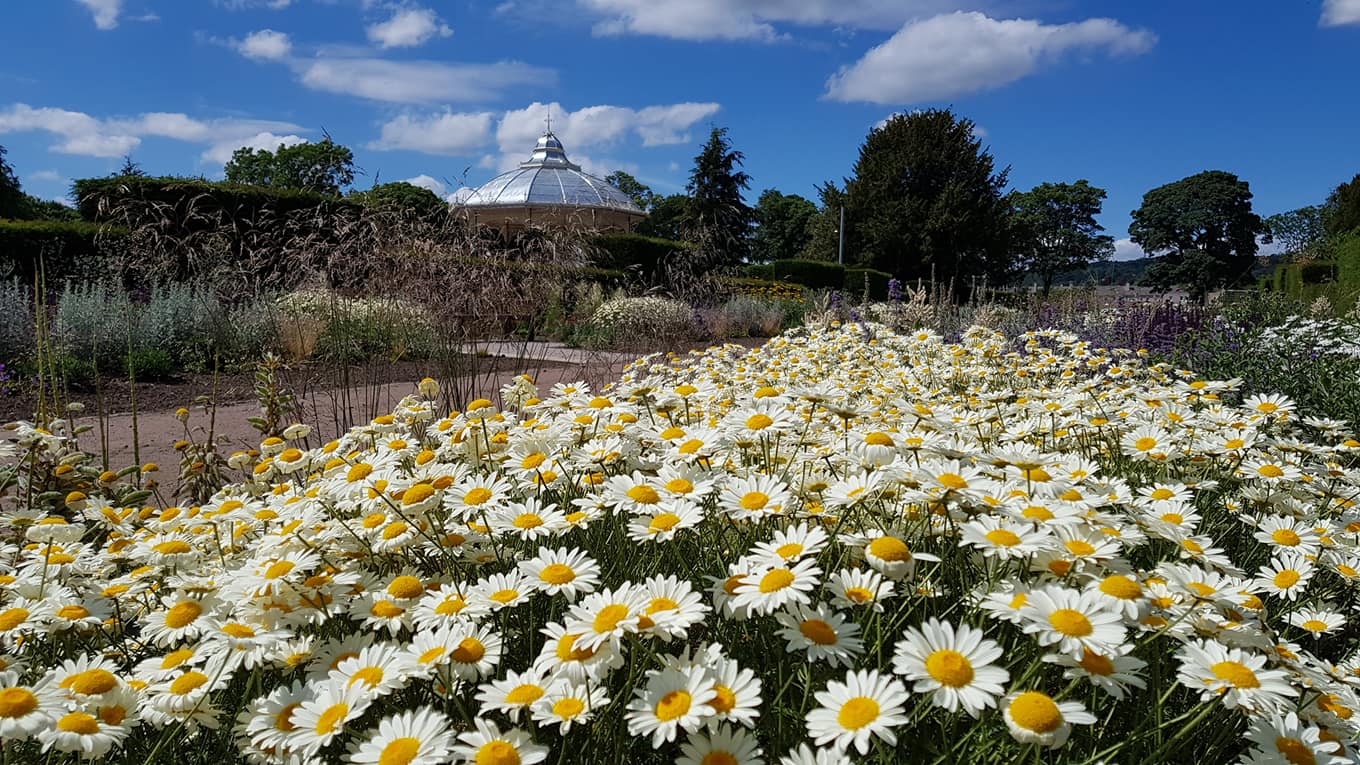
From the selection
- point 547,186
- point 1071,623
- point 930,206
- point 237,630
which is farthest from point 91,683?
point 547,186

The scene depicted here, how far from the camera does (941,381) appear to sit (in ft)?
14.4

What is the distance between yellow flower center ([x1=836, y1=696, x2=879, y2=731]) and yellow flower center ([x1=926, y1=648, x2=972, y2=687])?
0.30ft

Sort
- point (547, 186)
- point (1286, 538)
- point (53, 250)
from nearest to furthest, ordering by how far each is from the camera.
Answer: point (1286, 538) → point (53, 250) → point (547, 186)

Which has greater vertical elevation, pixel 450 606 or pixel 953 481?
pixel 953 481

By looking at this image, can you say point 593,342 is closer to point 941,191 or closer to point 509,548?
point 509,548

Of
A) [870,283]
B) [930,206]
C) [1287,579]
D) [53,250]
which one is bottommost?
[1287,579]

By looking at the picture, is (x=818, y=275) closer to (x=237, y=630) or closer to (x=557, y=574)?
(x=557, y=574)

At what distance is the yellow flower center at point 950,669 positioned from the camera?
3.36 ft

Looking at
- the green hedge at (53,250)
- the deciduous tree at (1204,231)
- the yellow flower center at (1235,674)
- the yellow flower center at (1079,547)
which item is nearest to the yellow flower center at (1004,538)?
the yellow flower center at (1079,547)

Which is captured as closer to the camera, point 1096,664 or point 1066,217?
point 1096,664

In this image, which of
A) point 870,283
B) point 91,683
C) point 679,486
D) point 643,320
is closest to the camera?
point 91,683

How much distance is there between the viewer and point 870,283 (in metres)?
28.1

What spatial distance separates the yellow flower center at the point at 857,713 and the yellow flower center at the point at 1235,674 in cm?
56

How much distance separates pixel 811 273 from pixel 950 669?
25942 millimetres
